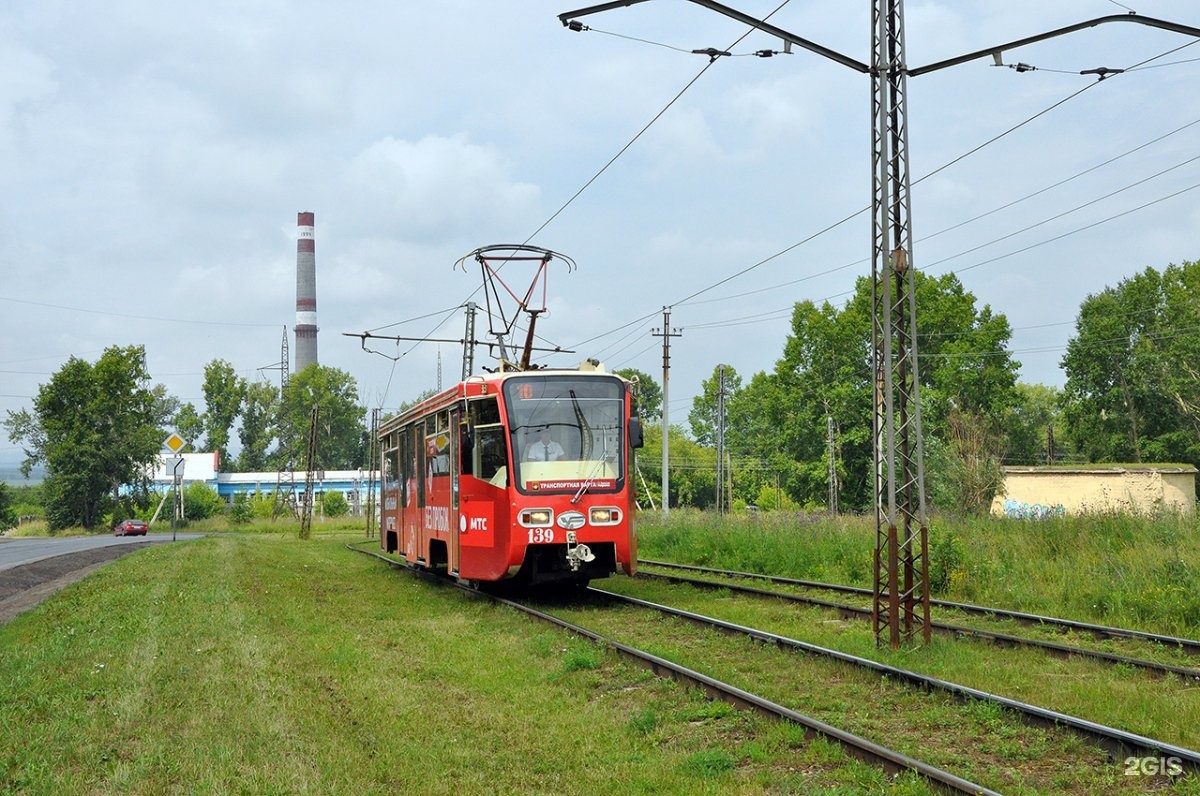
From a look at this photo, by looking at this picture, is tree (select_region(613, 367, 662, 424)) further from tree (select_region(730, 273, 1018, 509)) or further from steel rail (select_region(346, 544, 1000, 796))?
steel rail (select_region(346, 544, 1000, 796))

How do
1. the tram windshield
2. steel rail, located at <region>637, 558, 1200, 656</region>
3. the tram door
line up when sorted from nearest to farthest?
steel rail, located at <region>637, 558, 1200, 656</region>, the tram windshield, the tram door

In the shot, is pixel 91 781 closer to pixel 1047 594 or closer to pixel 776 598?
pixel 776 598

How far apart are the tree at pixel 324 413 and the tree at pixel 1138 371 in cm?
6997

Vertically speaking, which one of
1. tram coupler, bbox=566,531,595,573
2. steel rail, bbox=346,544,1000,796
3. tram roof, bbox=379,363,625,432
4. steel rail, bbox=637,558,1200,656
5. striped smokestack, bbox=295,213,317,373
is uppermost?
striped smokestack, bbox=295,213,317,373

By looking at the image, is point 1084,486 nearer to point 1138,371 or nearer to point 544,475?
point 1138,371

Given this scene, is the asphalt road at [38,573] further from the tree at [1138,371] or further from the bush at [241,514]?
the tree at [1138,371]

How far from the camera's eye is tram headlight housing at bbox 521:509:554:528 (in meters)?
14.8

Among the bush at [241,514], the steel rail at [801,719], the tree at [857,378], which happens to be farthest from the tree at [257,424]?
the steel rail at [801,719]

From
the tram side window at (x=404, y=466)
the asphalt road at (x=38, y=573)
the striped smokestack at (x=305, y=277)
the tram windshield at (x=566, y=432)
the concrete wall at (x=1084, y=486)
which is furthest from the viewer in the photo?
the striped smokestack at (x=305, y=277)

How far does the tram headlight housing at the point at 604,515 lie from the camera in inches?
596

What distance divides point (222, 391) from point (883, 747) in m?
123

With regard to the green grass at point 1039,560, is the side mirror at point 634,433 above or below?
above

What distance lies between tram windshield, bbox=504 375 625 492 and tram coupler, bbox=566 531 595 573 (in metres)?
0.69

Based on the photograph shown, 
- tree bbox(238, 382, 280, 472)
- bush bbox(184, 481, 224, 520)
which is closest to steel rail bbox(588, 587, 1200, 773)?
bush bbox(184, 481, 224, 520)
